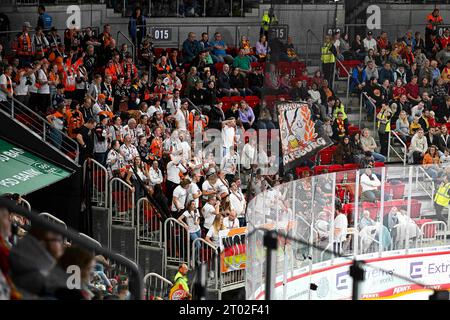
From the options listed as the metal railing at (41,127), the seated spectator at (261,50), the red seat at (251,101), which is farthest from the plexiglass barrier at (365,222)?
the seated spectator at (261,50)

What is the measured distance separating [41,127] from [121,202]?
6.82 ft

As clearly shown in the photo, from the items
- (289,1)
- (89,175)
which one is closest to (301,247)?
(89,175)

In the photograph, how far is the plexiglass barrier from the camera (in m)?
12.9

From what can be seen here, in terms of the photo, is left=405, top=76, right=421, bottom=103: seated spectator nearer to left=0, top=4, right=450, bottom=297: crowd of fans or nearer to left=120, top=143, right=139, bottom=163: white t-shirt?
left=0, top=4, right=450, bottom=297: crowd of fans

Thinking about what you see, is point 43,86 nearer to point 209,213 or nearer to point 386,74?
point 209,213

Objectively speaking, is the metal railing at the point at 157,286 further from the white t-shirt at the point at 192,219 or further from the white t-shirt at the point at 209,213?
the white t-shirt at the point at 209,213

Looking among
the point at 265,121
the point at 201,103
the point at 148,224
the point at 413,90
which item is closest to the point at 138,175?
the point at 148,224

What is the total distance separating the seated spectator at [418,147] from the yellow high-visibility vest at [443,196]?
99.2 inches

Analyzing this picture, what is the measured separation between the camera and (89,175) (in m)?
16.7

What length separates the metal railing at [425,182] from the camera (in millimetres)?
16391

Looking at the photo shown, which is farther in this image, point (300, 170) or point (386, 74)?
point (386, 74)

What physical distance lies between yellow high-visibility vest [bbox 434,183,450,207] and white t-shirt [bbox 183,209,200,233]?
3.71 metres

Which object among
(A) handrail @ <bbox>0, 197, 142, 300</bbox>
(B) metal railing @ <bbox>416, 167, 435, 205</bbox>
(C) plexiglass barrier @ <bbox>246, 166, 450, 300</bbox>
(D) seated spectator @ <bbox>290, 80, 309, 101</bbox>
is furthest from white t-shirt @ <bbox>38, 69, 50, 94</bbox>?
(A) handrail @ <bbox>0, 197, 142, 300</bbox>

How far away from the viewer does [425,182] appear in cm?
1652
